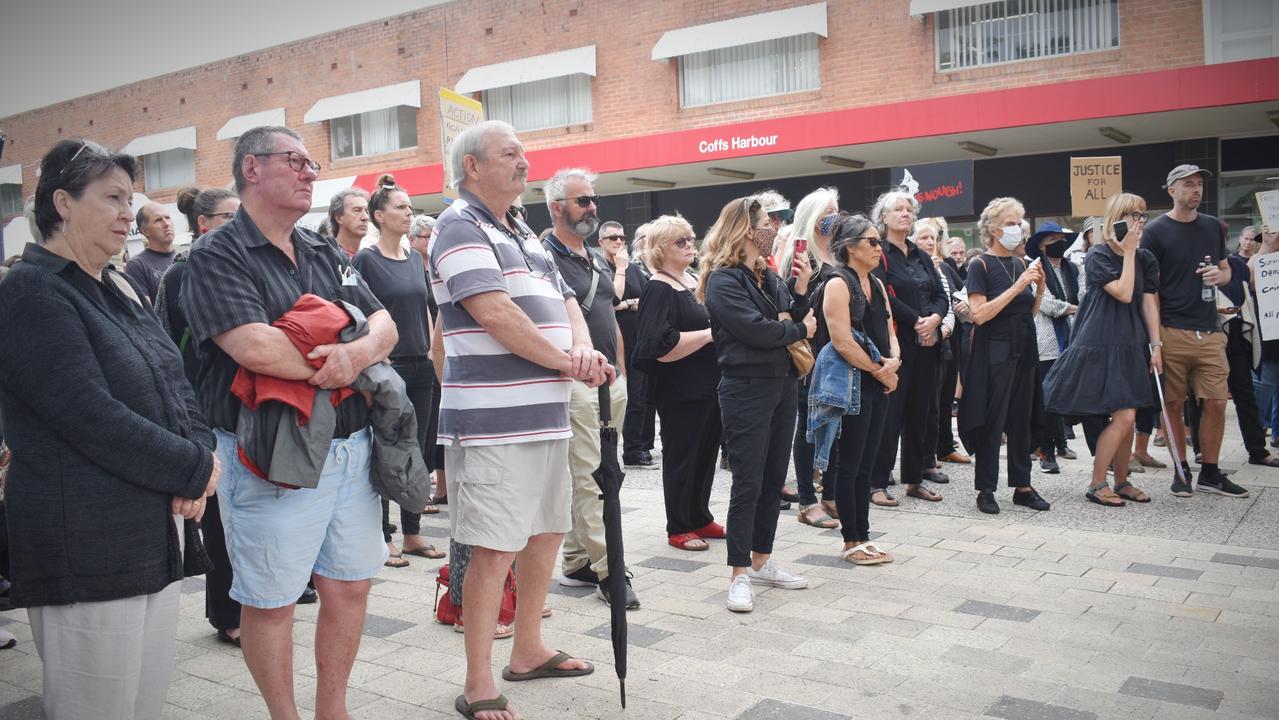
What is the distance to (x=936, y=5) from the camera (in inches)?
693

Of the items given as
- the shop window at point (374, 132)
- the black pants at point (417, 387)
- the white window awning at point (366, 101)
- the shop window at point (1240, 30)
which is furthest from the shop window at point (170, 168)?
the black pants at point (417, 387)

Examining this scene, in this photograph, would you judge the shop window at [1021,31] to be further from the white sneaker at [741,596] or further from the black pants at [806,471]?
the white sneaker at [741,596]

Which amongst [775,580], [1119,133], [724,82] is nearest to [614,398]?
[775,580]

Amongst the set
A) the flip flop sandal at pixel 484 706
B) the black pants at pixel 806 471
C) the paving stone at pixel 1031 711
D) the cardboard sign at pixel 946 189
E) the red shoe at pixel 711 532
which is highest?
the cardboard sign at pixel 946 189

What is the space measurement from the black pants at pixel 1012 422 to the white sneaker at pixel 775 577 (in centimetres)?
240

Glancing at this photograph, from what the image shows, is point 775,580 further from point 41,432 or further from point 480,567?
point 41,432

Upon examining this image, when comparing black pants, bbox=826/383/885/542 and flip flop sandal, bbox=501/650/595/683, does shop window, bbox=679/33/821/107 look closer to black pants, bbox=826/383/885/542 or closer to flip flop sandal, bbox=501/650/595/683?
black pants, bbox=826/383/885/542

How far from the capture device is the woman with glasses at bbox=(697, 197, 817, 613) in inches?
191

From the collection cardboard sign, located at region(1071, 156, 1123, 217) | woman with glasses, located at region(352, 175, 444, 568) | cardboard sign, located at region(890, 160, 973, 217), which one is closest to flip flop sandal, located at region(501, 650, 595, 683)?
woman with glasses, located at region(352, 175, 444, 568)

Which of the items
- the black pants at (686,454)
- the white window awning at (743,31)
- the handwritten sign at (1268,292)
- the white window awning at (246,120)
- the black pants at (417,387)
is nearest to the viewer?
the black pants at (417,387)

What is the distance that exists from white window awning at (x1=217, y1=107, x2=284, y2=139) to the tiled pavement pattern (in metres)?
25.9

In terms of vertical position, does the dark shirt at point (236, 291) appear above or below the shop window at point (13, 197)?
below

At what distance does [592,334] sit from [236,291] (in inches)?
94.8

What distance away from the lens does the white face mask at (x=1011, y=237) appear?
7070mm
